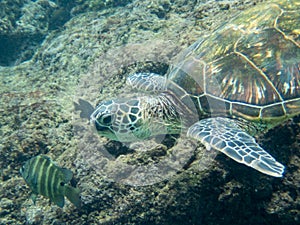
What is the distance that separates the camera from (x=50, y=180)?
8.18 ft

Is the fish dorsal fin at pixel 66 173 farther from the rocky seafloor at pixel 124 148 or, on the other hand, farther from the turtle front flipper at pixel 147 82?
the turtle front flipper at pixel 147 82

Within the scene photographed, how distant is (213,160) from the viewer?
248 cm

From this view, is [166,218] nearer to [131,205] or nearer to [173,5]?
[131,205]

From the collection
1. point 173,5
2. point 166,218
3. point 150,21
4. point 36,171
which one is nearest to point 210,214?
point 166,218

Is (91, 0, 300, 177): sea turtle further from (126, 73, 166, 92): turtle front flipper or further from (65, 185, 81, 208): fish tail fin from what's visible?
(65, 185, 81, 208): fish tail fin

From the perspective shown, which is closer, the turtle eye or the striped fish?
the striped fish

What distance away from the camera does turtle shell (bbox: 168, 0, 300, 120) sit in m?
2.60

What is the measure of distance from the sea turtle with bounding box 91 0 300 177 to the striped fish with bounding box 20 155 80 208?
0.61 meters

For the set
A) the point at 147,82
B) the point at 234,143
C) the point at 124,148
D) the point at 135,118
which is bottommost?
the point at 124,148

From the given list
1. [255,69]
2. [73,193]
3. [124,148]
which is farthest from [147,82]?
[73,193]

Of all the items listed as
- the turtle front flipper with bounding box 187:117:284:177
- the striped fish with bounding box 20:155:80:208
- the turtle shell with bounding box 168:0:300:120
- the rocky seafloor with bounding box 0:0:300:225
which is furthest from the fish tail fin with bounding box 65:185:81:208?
the turtle shell with bounding box 168:0:300:120

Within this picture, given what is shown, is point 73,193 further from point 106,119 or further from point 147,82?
point 147,82

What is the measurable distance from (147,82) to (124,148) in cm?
100

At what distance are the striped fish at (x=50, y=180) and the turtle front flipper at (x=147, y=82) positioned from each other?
5.00 ft
